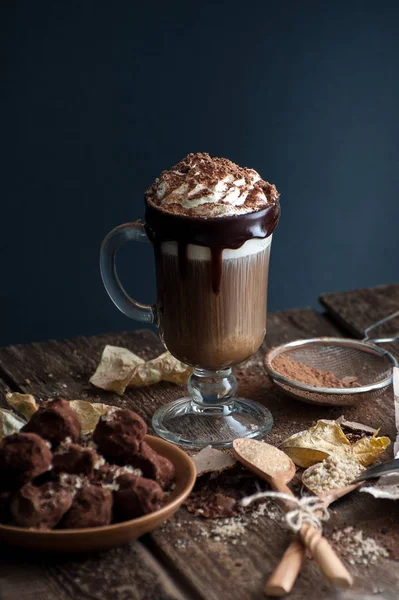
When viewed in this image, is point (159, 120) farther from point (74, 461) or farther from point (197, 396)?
point (74, 461)

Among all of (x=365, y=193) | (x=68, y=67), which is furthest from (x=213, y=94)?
(x=365, y=193)

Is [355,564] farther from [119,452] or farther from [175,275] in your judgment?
[175,275]

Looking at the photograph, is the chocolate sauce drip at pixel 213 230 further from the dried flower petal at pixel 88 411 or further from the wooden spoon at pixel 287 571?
the wooden spoon at pixel 287 571

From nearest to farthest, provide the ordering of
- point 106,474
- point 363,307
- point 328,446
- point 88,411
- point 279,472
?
point 106,474, point 279,472, point 328,446, point 88,411, point 363,307

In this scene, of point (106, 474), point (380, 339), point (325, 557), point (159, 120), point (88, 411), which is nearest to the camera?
point (325, 557)

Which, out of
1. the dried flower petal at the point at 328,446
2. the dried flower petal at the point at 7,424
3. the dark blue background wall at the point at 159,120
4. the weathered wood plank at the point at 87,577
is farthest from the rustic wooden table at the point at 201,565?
the dark blue background wall at the point at 159,120

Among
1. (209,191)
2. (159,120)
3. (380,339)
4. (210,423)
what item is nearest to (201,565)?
(210,423)
